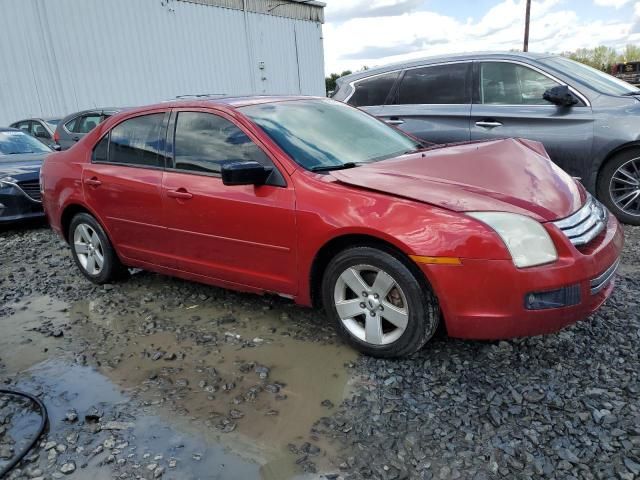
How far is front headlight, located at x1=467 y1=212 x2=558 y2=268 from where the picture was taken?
8.40 ft

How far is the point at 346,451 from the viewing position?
2.31 metres

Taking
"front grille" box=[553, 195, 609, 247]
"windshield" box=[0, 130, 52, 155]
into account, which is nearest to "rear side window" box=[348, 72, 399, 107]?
"front grille" box=[553, 195, 609, 247]

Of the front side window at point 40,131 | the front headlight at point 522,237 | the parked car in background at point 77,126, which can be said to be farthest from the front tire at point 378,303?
the front side window at point 40,131

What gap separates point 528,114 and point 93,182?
13.8ft

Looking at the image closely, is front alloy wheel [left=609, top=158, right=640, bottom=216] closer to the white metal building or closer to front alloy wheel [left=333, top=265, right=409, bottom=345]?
front alloy wheel [left=333, top=265, right=409, bottom=345]

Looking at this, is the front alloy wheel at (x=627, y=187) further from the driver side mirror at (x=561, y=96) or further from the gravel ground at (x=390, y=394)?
the gravel ground at (x=390, y=394)

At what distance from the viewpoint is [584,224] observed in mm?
2852

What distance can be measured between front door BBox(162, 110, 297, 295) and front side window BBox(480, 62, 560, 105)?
332 cm

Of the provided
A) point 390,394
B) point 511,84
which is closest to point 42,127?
point 511,84

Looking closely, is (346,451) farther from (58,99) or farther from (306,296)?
(58,99)

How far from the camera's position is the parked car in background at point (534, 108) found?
5.06m

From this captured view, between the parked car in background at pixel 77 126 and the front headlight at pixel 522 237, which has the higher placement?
the front headlight at pixel 522 237

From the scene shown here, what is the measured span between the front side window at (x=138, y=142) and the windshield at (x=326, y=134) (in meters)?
0.80

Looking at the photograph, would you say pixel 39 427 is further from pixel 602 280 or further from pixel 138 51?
pixel 138 51
